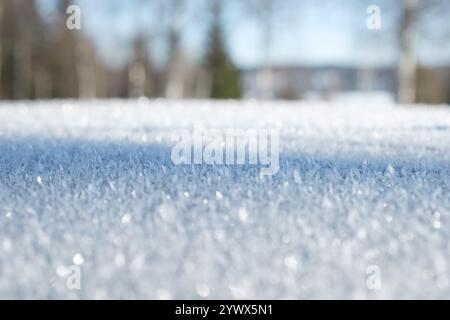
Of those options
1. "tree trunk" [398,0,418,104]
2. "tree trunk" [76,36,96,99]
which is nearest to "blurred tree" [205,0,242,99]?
"tree trunk" [76,36,96,99]

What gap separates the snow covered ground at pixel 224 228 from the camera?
5.24 ft

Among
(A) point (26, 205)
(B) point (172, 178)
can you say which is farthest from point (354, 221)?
(A) point (26, 205)

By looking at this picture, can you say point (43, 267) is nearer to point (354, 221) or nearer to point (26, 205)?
point (26, 205)

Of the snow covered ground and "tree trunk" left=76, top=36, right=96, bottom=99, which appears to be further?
"tree trunk" left=76, top=36, right=96, bottom=99

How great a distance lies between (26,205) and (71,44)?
27.7m

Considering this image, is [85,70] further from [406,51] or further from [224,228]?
[224,228]

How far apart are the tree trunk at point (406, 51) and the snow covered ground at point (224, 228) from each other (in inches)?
486

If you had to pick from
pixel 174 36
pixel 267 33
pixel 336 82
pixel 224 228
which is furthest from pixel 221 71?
pixel 336 82

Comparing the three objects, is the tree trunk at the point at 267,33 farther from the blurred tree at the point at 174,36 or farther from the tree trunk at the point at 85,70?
the tree trunk at the point at 85,70

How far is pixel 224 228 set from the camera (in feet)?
6.15

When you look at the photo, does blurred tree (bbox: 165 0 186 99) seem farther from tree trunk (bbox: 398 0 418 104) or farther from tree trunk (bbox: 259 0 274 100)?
tree trunk (bbox: 398 0 418 104)

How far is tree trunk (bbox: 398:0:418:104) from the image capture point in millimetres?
13984

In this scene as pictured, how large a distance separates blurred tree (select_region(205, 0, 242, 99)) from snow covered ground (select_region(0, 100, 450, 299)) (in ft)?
89.0

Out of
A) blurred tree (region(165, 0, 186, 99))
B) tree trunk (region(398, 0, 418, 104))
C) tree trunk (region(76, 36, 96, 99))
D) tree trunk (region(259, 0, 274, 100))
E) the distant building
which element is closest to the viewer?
tree trunk (region(398, 0, 418, 104))
